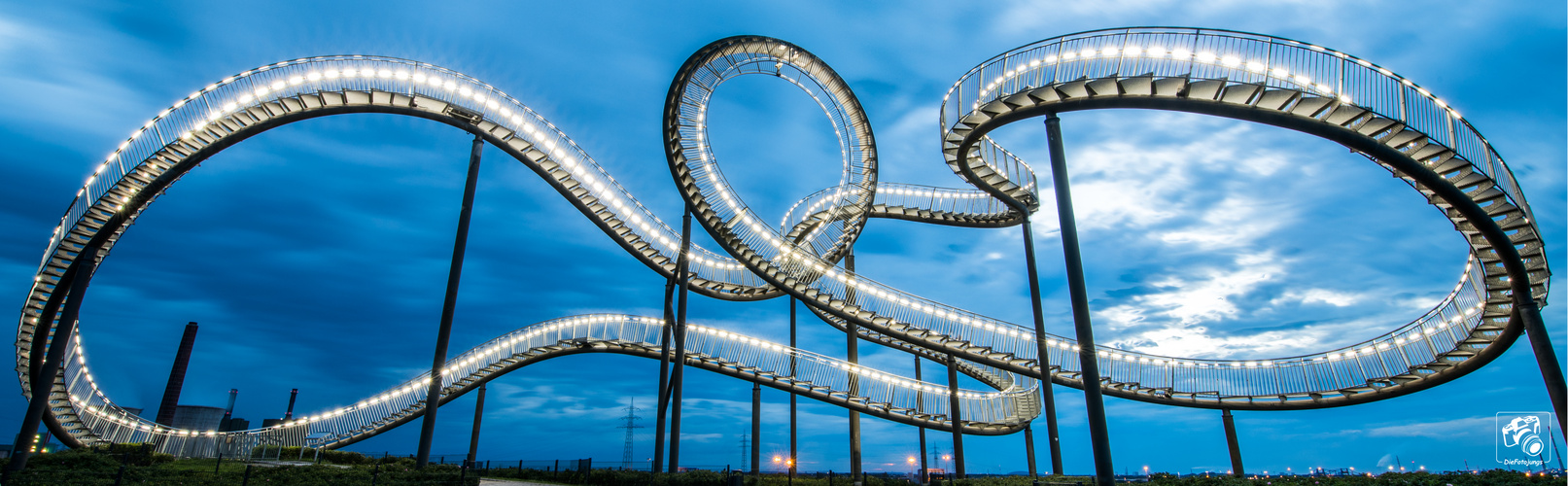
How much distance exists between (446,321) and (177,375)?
5111cm

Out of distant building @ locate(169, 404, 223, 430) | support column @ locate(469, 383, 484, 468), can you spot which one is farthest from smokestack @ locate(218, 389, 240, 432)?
support column @ locate(469, 383, 484, 468)

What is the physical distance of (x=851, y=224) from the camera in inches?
1061

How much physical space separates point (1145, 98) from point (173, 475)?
21.6 meters

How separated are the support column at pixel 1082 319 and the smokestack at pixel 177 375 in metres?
61.8

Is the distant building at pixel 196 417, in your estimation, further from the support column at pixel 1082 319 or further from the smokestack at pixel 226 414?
the support column at pixel 1082 319

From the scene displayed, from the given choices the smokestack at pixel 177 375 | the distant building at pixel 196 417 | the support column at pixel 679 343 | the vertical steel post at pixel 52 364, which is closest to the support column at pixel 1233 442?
the support column at pixel 679 343

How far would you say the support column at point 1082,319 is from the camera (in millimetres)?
11750

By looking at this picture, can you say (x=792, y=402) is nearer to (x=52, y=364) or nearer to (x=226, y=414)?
(x=52, y=364)

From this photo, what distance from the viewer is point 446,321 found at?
15.9m

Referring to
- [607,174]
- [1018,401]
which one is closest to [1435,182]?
[1018,401]

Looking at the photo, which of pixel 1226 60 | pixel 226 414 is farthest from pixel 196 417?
pixel 1226 60

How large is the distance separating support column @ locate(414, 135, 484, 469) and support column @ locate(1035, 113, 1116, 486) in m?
13.8

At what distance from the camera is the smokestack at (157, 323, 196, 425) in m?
48.5

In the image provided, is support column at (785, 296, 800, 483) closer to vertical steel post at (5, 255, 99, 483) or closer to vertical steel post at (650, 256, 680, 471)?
vertical steel post at (650, 256, 680, 471)
